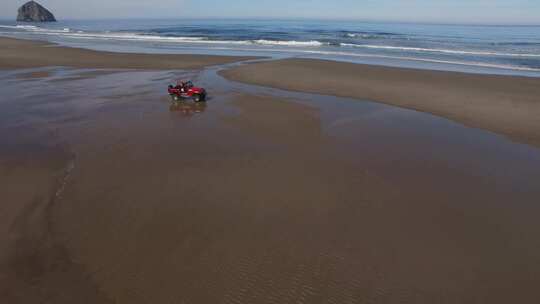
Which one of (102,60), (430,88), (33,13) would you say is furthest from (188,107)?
(33,13)

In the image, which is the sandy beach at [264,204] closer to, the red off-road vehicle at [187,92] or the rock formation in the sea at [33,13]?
the red off-road vehicle at [187,92]

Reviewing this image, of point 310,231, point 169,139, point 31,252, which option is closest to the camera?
point 31,252

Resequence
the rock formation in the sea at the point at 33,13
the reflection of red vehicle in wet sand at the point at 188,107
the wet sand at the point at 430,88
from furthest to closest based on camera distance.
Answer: the rock formation in the sea at the point at 33,13 → the reflection of red vehicle in wet sand at the point at 188,107 → the wet sand at the point at 430,88

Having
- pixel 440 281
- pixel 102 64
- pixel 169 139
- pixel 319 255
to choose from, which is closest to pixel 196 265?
pixel 319 255

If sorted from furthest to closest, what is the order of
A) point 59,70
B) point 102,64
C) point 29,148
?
point 102,64 < point 59,70 < point 29,148

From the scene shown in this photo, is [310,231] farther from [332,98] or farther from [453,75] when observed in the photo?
[453,75]

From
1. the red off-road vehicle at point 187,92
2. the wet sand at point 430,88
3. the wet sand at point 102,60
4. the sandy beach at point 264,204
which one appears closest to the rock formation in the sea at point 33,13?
the wet sand at point 102,60

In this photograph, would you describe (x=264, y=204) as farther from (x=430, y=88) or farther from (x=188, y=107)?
(x=430, y=88)
